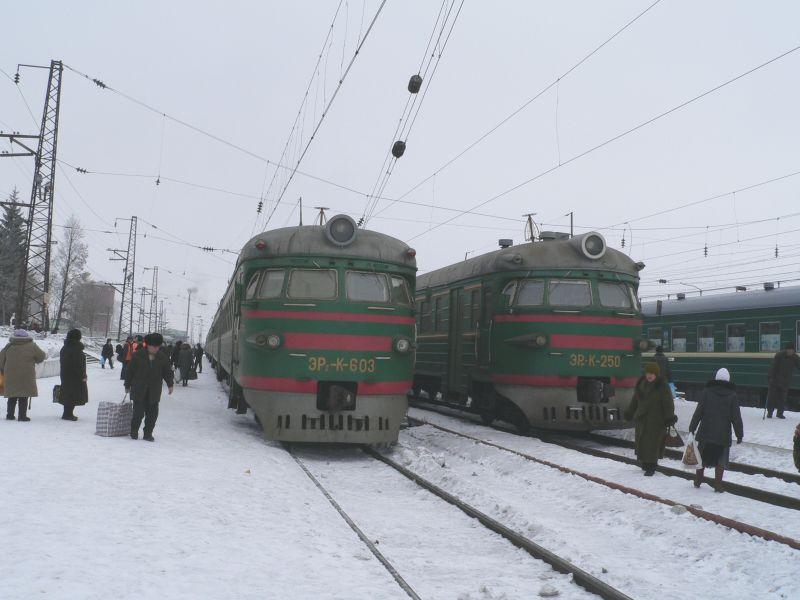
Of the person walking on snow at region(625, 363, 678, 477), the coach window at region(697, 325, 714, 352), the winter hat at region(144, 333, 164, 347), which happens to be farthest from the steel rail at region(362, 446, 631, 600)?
the coach window at region(697, 325, 714, 352)

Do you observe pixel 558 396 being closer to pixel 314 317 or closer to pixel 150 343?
pixel 314 317

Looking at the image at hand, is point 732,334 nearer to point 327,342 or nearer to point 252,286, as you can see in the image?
point 327,342

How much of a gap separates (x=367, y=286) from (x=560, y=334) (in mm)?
3616

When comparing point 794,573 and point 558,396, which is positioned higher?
point 558,396

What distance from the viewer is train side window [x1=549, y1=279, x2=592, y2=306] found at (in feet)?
42.7

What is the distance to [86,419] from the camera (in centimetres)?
1260

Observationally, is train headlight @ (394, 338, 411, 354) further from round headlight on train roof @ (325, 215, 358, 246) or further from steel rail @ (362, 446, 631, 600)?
steel rail @ (362, 446, 631, 600)

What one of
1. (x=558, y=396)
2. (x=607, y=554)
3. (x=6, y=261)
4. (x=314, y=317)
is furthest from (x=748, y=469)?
(x=6, y=261)

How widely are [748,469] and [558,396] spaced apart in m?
3.25

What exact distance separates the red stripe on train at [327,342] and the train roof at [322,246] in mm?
1271

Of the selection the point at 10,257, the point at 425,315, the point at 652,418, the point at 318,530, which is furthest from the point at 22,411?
the point at 10,257

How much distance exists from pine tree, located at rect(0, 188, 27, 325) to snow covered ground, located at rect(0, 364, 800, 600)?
55.2m

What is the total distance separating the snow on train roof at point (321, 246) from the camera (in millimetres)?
11359

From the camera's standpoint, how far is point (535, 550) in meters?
6.22
